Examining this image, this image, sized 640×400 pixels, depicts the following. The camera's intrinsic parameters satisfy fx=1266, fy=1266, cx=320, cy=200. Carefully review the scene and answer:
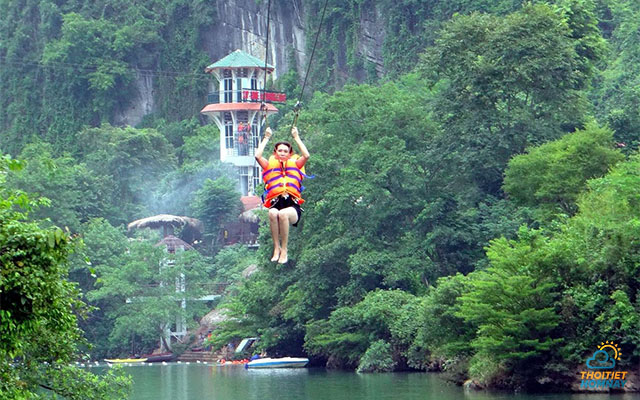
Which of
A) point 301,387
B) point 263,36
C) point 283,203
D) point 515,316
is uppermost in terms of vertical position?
point 263,36

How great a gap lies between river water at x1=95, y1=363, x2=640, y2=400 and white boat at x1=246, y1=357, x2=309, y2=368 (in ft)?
1.32

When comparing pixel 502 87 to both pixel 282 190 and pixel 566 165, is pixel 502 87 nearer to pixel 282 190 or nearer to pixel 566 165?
pixel 566 165

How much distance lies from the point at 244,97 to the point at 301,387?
110ft

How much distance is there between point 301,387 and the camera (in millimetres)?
35094

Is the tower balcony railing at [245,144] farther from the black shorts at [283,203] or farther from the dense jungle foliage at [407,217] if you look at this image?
the black shorts at [283,203]

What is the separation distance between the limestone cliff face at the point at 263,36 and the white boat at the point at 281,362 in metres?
28.8

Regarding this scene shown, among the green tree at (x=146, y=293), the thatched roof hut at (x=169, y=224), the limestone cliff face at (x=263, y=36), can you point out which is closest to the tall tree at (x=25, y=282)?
the green tree at (x=146, y=293)

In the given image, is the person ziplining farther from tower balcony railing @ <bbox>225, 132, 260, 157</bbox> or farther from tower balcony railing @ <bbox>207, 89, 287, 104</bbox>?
tower balcony railing @ <bbox>225, 132, 260, 157</bbox>

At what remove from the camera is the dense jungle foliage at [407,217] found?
1145 inches

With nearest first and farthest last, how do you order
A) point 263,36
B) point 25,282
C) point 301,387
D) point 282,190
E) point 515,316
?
point 25,282
point 282,190
point 515,316
point 301,387
point 263,36

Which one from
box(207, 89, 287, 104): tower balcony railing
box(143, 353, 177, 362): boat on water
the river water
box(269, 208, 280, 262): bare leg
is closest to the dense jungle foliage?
box(143, 353, 177, 362): boat on water

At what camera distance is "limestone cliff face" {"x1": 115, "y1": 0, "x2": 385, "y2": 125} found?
230ft

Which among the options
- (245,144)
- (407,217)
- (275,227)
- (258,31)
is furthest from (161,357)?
(275,227)

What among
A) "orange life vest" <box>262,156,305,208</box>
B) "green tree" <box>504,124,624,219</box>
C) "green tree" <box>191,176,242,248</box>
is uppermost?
"green tree" <box>191,176,242,248</box>
